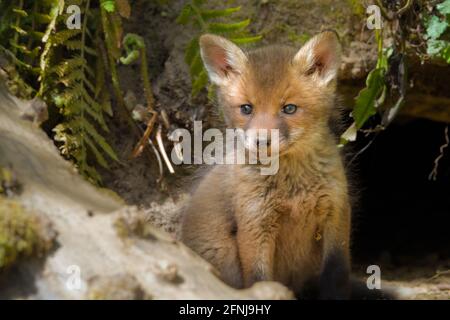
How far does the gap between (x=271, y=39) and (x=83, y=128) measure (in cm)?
164

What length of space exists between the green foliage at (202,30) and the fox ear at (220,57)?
487mm

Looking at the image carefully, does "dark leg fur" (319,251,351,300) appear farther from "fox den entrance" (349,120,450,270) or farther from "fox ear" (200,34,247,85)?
"fox den entrance" (349,120,450,270)

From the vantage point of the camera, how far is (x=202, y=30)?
16.1 feet

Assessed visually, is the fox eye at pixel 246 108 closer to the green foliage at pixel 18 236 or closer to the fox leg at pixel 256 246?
the fox leg at pixel 256 246

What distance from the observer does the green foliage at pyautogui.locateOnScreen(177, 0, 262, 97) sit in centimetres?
473

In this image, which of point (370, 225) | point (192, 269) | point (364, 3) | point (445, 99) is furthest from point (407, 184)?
point (192, 269)

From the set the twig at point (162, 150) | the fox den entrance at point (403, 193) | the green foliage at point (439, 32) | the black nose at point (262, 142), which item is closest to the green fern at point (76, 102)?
the twig at point (162, 150)

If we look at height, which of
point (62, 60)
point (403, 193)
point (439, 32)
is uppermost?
point (439, 32)

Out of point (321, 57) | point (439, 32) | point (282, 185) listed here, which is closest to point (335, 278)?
point (282, 185)

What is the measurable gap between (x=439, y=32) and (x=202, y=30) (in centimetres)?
169

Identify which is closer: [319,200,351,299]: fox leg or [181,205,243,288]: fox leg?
[319,200,351,299]: fox leg

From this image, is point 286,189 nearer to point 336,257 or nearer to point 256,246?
point 256,246

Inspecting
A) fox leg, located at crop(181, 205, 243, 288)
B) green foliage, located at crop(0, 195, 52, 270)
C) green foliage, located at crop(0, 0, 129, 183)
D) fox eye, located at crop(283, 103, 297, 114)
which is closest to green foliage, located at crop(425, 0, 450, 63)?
fox eye, located at crop(283, 103, 297, 114)

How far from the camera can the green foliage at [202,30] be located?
473cm
